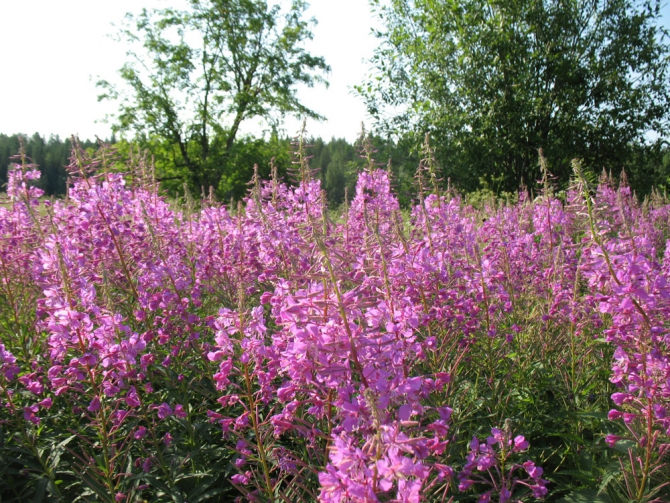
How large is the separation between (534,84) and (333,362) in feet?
58.1

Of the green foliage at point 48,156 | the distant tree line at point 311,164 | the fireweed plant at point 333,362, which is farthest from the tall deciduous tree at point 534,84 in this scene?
the green foliage at point 48,156

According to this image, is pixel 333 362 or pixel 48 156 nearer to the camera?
pixel 333 362

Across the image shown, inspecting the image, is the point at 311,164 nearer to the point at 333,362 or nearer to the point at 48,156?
the point at 333,362

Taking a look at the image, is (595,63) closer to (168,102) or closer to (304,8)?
(304,8)

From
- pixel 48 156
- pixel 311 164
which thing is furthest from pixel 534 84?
pixel 48 156

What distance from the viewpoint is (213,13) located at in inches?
1145

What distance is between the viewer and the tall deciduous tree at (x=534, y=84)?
1578 cm

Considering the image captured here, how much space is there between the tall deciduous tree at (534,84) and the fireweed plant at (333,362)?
12.9 meters

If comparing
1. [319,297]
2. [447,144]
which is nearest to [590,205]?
[319,297]

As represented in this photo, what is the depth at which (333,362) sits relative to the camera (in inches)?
58.7

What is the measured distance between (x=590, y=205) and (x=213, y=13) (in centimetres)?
3210

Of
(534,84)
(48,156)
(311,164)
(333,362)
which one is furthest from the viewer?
(48,156)

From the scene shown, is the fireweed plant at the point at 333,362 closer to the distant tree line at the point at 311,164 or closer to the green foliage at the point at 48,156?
the distant tree line at the point at 311,164

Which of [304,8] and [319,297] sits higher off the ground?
[304,8]
